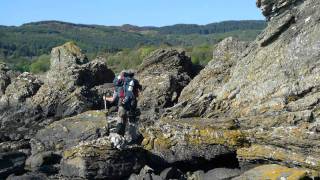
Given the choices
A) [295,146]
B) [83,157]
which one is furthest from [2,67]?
[295,146]

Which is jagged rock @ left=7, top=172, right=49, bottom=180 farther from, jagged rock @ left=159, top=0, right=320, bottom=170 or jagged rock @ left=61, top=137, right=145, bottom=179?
jagged rock @ left=159, top=0, right=320, bottom=170

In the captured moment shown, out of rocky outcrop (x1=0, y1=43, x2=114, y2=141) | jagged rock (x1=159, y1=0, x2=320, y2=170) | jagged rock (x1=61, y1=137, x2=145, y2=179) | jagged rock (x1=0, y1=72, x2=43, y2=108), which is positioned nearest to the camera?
jagged rock (x1=159, y1=0, x2=320, y2=170)

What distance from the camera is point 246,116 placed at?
91.9 ft

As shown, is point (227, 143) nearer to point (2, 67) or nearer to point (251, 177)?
point (251, 177)

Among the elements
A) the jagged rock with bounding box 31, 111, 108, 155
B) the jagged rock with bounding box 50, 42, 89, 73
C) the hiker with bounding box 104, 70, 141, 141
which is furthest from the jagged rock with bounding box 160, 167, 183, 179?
the jagged rock with bounding box 50, 42, 89, 73

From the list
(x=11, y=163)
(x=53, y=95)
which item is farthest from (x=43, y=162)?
(x=53, y=95)

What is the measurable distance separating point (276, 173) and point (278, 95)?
6400mm

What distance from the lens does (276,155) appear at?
23.8m

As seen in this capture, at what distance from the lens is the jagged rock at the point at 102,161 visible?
2606cm

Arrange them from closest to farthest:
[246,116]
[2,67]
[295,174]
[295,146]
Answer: [295,174], [295,146], [246,116], [2,67]

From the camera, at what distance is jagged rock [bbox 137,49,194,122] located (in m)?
42.9

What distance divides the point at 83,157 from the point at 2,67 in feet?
124

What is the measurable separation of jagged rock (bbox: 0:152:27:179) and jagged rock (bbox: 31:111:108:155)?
3.03 ft

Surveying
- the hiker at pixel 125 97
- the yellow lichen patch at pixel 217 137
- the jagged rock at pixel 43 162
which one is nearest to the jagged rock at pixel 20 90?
the jagged rock at pixel 43 162
